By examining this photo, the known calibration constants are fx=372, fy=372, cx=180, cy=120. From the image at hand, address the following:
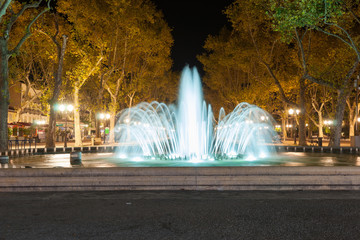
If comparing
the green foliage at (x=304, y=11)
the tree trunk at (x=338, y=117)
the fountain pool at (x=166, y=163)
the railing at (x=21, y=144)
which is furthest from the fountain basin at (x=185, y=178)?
the tree trunk at (x=338, y=117)

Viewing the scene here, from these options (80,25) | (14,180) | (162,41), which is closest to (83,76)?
(80,25)

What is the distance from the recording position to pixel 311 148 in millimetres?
24766

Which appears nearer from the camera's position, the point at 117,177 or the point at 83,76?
the point at 117,177

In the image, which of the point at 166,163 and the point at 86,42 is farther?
the point at 86,42

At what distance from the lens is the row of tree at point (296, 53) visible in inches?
714

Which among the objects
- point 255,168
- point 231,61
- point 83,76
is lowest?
point 255,168

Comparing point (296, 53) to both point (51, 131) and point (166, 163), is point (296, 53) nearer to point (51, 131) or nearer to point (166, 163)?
point (51, 131)

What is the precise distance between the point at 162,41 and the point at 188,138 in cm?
2370
